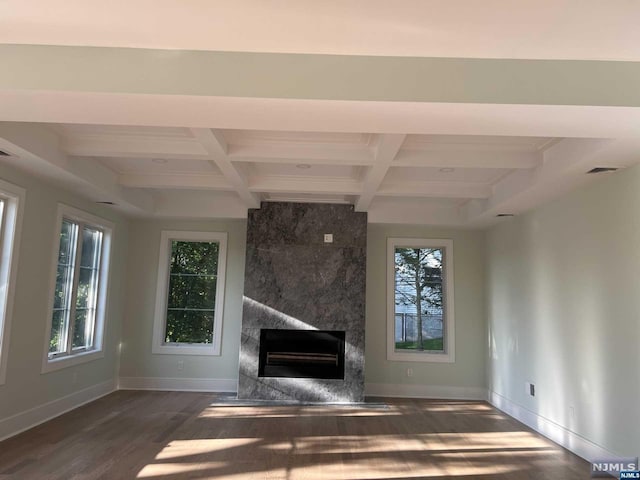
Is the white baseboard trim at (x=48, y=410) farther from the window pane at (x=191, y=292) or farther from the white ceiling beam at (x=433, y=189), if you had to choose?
the white ceiling beam at (x=433, y=189)

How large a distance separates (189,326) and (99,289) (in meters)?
1.36

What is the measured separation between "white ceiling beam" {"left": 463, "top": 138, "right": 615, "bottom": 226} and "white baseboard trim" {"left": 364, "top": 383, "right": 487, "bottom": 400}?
8.26 ft

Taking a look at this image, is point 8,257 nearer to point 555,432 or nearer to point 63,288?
point 63,288

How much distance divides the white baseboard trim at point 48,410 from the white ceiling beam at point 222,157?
2.99m

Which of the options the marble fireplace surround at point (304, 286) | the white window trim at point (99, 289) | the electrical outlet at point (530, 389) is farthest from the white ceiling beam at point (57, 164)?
the electrical outlet at point (530, 389)

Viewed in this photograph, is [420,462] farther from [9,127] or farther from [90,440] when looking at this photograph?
[9,127]

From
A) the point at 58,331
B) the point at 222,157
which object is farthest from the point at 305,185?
the point at 58,331

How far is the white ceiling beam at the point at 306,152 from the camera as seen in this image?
396cm

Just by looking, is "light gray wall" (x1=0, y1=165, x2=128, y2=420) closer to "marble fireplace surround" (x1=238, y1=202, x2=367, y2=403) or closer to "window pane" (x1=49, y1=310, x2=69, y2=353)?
"window pane" (x1=49, y1=310, x2=69, y2=353)

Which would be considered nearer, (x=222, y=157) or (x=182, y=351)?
(x=222, y=157)

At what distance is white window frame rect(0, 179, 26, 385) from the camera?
4004 mm

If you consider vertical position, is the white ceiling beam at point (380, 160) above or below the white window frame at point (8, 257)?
above

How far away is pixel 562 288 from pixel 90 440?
15.2 feet

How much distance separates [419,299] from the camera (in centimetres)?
676
